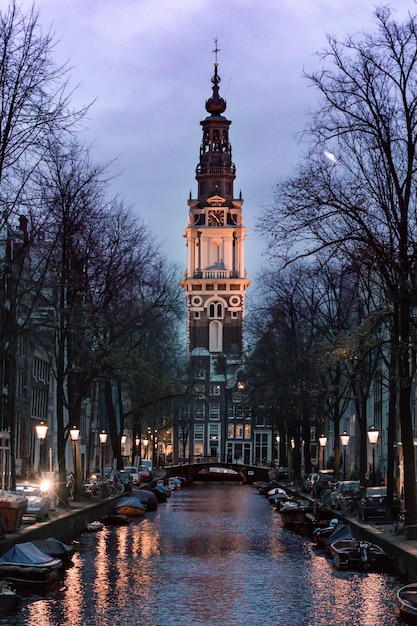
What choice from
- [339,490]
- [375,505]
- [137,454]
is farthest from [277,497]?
[137,454]

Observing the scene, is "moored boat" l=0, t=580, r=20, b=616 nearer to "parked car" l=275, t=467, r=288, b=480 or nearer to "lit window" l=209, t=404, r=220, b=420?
"parked car" l=275, t=467, r=288, b=480

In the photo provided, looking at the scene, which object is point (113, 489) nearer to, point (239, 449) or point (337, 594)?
point (337, 594)

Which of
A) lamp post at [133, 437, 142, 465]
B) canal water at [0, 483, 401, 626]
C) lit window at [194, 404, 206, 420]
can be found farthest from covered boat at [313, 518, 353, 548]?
lit window at [194, 404, 206, 420]

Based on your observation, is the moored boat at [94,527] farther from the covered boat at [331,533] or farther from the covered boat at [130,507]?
the covered boat at [130,507]

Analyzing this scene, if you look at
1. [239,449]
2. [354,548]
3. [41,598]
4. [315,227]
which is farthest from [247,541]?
[239,449]

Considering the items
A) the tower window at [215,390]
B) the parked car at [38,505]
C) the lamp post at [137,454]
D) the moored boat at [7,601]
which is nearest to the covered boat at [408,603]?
the moored boat at [7,601]

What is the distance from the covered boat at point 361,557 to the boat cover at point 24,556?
33.7ft

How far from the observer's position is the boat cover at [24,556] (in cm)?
3219

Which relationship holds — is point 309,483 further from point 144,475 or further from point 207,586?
point 207,586

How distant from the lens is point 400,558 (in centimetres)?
3697

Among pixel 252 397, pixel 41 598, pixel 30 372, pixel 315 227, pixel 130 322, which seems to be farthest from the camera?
pixel 252 397

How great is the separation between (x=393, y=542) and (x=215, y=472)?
114 m

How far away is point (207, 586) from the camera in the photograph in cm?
3562

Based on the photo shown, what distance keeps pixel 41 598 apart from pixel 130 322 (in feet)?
119
